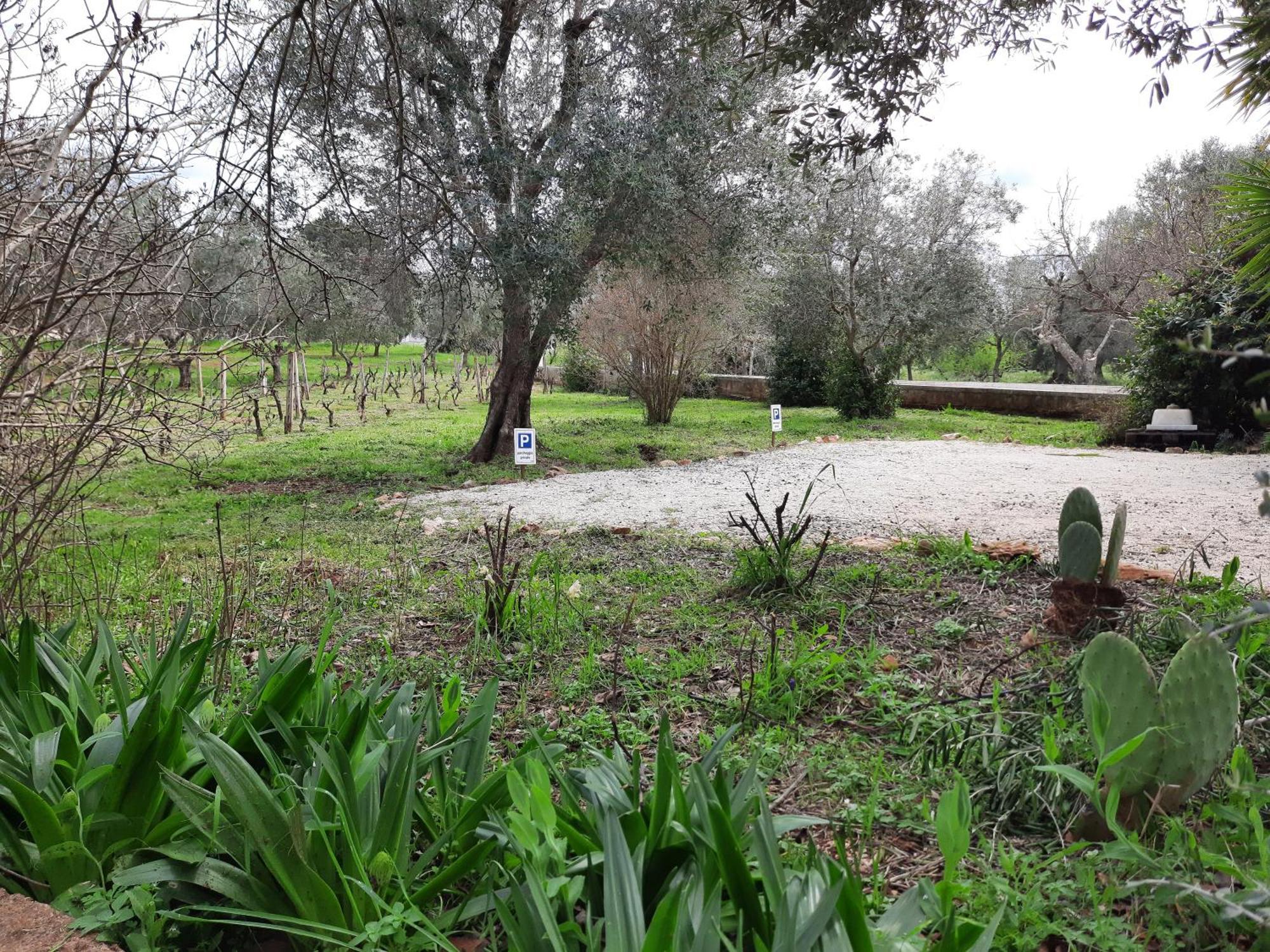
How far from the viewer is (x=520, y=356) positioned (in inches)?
421

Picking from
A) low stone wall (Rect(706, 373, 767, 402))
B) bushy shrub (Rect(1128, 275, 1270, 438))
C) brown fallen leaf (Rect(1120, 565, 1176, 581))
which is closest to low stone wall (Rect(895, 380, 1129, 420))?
bushy shrub (Rect(1128, 275, 1270, 438))

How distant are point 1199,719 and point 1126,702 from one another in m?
0.15

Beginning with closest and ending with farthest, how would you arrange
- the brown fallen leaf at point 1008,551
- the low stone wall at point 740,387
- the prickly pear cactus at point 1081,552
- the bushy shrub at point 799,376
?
the prickly pear cactus at point 1081,552
the brown fallen leaf at point 1008,551
the bushy shrub at point 799,376
the low stone wall at point 740,387

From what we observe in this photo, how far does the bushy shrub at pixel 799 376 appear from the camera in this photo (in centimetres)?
2020

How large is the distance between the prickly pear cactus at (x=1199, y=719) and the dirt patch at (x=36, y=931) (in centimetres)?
216

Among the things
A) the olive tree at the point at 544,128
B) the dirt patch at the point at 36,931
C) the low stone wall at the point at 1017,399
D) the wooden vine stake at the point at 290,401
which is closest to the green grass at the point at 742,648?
the dirt patch at the point at 36,931

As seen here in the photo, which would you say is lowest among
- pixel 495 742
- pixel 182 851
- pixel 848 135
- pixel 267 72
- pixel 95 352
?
pixel 495 742

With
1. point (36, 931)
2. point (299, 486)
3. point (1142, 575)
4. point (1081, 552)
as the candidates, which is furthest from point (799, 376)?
point (36, 931)

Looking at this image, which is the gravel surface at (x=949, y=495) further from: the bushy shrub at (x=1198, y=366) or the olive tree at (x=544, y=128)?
the olive tree at (x=544, y=128)

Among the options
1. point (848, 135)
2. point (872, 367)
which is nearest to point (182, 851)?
point (848, 135)

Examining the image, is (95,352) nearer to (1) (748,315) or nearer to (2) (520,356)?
(2) (520,356)

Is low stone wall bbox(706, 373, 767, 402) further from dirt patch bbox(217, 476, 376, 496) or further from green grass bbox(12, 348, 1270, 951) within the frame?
green grass bbox(12, 348, 1270, 951)

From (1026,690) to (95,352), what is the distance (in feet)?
13.0

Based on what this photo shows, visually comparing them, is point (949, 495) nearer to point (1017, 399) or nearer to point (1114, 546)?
point (1114, 546)
